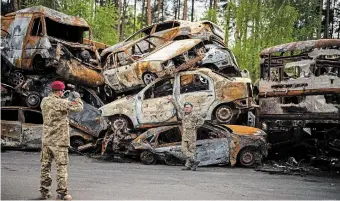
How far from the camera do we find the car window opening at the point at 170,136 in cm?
1116

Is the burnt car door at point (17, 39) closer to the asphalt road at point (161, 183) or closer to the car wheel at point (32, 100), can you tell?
the car wheel at point (32, 100)

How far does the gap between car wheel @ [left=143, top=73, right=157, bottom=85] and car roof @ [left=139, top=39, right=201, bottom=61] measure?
48 cm

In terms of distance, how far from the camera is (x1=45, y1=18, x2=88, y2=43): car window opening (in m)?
16.4

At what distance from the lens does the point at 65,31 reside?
1745 cm

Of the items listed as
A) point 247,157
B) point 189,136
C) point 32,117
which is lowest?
point 247,157

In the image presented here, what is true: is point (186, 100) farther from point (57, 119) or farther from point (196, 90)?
point (57, 119)

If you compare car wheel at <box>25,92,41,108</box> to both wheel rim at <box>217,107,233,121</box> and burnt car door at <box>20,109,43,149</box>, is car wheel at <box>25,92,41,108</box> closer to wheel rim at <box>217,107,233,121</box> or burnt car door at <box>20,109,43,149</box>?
burnt car door at <box>20,109,43,149</box>

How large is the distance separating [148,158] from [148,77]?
288 centimetres

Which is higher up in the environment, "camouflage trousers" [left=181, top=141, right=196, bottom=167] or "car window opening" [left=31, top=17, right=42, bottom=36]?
"car window opening" [left=31, top=17, right=42, bottom=36]

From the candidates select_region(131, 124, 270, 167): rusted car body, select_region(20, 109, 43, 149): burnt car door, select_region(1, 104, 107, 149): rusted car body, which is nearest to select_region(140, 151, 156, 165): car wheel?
select_region(131, 124, 270, 167): rusted car body

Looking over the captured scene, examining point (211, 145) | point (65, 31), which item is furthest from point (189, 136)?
point (65, 31)

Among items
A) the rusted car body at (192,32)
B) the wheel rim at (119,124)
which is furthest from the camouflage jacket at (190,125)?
the rusted car body at (192,32)

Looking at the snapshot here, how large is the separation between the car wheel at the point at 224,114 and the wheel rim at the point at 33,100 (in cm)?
614

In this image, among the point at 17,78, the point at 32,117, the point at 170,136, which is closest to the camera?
the point at 170,136
